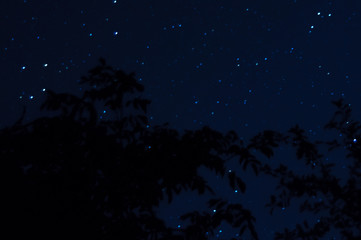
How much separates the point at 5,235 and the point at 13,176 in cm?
27

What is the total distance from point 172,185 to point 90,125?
586mm

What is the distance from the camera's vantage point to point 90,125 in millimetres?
1946

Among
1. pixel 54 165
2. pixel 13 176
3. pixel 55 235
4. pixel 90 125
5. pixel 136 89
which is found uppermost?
pixel 136 89

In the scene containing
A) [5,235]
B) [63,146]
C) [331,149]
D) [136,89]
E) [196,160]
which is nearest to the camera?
[5,235]

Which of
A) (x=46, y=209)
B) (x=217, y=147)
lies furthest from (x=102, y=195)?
(x=217, y=147)

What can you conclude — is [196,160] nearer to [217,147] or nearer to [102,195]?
[217,147]

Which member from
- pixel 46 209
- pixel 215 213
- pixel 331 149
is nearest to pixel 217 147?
pixel 215 213

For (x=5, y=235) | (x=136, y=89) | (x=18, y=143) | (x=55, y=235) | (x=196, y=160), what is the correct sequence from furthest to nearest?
1. (x=136, y=89)
2. (x=196, y=160)
3. (x=18, y=143)
4. (x=55, y=235)
5. (x=5, y=235)

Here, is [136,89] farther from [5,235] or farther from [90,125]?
[5,235]

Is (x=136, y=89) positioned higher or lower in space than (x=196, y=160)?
higher

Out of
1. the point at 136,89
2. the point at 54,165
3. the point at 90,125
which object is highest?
the point at 136,89

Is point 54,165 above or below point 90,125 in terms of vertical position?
below

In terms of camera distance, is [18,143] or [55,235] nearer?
[55,235]

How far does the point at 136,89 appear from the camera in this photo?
2.24 metres
